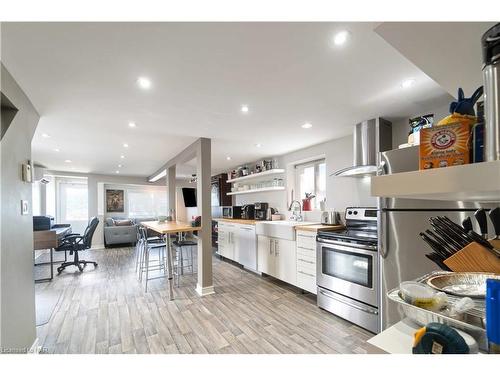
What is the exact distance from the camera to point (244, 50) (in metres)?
1.40

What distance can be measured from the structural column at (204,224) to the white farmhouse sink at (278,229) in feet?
3.09

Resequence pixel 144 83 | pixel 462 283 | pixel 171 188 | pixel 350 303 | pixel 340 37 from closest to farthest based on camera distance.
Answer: pixel 462 283, pixel 340 37, pixel 144 83, pixel 350 303, pixel 171 188

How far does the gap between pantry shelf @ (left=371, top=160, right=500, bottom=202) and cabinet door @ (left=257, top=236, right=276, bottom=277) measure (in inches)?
129

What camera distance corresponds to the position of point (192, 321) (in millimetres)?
2465

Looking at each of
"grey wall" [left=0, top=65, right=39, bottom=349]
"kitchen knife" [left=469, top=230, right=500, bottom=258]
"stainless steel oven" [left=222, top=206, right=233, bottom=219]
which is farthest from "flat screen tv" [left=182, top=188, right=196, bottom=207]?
"kitchen knife" [left=469, top=230, right=500, bottom=258]

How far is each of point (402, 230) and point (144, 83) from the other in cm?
238

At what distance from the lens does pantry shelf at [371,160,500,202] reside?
0.35 metres

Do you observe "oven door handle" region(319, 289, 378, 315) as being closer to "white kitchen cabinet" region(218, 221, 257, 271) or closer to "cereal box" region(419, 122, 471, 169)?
"white kitchen cabinet" region(218, 221, 257, 271)

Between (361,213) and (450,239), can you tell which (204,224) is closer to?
(361,213)

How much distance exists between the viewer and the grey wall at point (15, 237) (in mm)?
1517

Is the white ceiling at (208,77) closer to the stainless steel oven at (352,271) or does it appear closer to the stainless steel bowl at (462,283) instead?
the stainless steel bowl at (462,283)

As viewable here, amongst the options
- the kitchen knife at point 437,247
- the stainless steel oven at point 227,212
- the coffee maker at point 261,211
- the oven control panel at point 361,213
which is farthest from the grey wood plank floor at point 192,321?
the stainless steel oven at point 227,212

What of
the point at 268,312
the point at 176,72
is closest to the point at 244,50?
the point at 176,72

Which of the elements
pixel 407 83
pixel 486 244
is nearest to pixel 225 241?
pixel 407 83
